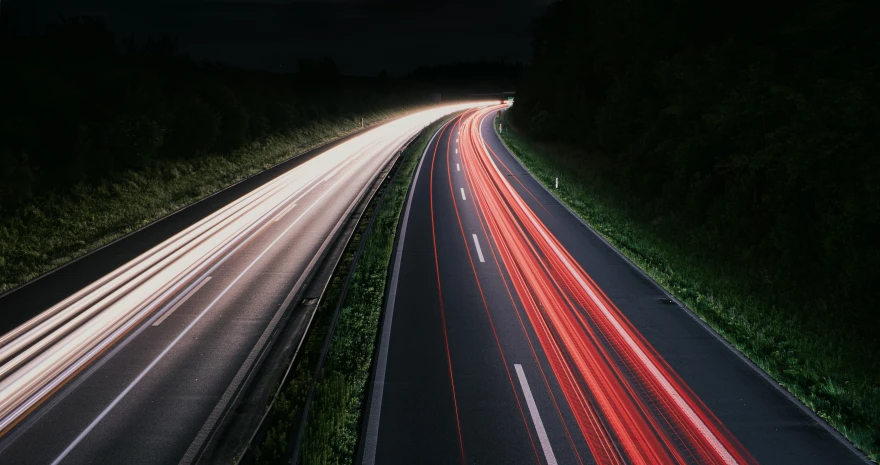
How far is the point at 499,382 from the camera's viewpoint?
920cm

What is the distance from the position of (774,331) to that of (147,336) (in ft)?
44.6

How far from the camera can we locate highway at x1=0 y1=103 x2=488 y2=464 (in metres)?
7.99

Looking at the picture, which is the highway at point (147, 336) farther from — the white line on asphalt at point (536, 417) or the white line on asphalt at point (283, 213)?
the white line on asphalt at point (536, 417)

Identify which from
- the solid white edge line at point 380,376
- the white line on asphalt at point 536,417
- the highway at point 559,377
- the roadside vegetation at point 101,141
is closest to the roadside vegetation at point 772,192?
the highway at point 559,377

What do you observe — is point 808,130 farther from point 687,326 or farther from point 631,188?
point 631,188

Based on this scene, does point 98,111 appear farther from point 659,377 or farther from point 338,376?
point 659,377

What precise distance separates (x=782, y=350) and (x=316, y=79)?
74749mm

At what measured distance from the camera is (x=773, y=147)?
571 inches

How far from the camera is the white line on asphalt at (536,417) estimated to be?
7.25m

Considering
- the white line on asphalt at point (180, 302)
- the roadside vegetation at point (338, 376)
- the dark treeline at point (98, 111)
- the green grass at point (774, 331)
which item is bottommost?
the green grass at point (774, 331)

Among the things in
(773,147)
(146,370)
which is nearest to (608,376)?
(146,370)

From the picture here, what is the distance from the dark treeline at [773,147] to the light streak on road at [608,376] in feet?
16.0

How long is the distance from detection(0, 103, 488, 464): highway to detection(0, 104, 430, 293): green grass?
4.11 ft

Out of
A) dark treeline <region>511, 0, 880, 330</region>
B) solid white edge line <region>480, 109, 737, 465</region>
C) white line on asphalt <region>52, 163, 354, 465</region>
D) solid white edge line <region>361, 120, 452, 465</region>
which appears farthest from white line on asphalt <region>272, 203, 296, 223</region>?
dark treeline <region>511, 0, 880, 330</region>
